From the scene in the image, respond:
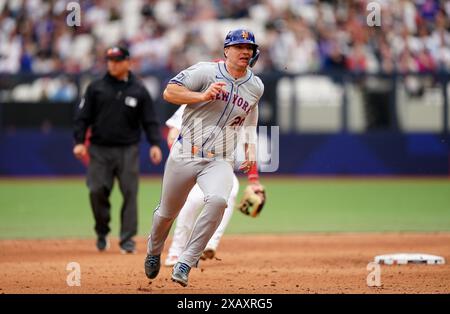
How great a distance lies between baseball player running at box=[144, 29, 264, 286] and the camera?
24.1 feet

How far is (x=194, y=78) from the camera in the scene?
7.47m

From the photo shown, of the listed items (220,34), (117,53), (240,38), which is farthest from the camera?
(220,34)

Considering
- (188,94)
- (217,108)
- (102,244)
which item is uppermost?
(188,94)

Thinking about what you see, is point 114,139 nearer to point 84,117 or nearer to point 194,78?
point 84,117

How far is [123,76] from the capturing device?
10.8 meters

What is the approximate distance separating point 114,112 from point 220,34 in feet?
38.8

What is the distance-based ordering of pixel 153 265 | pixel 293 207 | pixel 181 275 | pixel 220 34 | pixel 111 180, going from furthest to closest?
pixel 220 34 < pixel 293 207 < pixel 111 180 < pixel 153 265 < pixel 181 275

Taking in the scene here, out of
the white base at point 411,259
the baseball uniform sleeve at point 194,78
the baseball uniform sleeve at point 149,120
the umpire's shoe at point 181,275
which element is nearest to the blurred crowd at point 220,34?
the baseball uniform sleeve at point 149,120

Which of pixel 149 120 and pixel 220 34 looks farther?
pixel 220 34

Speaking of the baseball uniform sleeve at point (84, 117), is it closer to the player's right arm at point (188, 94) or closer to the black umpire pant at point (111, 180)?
the black umpire pant at point (111, 180)

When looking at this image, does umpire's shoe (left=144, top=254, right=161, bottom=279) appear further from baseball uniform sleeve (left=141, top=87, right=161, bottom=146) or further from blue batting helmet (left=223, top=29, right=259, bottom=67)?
baseball uniform sleeve (left=141, top=87, right=161, bottom=146)

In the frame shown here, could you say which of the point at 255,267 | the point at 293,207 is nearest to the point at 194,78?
the point at 255,267

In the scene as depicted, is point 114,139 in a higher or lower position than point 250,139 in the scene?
lower
